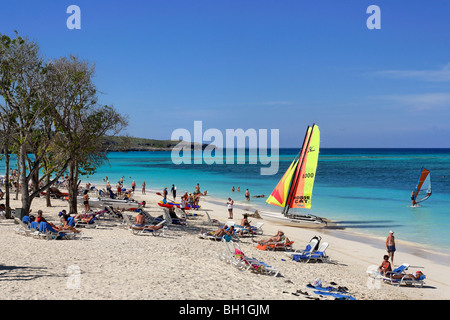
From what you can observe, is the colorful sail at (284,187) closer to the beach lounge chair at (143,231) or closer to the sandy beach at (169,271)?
the sandy beach at (169,271)

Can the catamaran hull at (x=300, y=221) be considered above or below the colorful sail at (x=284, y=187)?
below

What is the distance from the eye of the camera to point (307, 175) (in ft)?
75.9

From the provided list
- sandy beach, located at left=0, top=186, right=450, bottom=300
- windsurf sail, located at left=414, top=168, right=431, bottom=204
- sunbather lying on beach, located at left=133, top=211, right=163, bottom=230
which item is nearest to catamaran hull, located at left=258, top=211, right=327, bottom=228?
sandy beach, located at left=0, top=186, right=450, bottom=300

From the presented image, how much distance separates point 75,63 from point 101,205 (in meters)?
8.61

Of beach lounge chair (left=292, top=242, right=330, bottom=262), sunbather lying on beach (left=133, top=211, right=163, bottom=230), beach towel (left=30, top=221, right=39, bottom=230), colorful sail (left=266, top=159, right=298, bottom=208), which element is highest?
colorful sail (left=266, top=159, right=298, bottom=208)

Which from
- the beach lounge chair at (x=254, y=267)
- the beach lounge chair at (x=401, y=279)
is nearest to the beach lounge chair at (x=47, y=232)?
the beach lounge chair at (x=254, y=267)

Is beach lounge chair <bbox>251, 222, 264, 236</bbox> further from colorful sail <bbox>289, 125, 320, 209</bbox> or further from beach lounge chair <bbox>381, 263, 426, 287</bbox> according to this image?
beach lounge chair <bbox>381, 263, 426, 287</bbox>

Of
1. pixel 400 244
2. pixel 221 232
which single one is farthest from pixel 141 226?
pixel 400 244

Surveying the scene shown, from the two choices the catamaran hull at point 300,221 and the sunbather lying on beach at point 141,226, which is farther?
the catamaran hull at point 300,221

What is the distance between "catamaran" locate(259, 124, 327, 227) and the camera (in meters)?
22.7

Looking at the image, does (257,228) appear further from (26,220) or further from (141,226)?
(26,220)

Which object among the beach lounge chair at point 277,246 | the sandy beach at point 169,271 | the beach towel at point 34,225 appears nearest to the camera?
the sandy beach at point 169,271

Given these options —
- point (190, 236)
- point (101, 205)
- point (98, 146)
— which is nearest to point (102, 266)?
point (190, 236)

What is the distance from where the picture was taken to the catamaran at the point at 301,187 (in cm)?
2269
